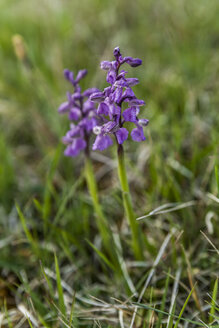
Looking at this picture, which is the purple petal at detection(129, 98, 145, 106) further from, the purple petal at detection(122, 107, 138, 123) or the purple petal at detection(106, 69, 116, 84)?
the purple petal at detection(106, 69, 116, 84)

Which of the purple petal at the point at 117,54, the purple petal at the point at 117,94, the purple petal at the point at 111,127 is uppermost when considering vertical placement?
the purple petal at the point at 117,54

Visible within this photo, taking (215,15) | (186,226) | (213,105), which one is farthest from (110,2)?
(186,226)

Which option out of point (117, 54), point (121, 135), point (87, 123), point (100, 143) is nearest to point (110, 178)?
point (87, 123)

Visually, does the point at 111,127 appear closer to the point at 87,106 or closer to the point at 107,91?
the point at 107,91

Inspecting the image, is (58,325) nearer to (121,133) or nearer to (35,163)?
(121,133)

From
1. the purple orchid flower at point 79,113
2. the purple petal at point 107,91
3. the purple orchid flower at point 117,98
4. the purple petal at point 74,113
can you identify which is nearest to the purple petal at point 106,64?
the purple orchid flower at point 117,98

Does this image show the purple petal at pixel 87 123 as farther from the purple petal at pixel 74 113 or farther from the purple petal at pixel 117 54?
the purple petal at pixel 117 54

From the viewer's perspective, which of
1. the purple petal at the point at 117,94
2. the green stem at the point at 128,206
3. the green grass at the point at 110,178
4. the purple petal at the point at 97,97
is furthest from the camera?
the green grass at the point at 110,178
